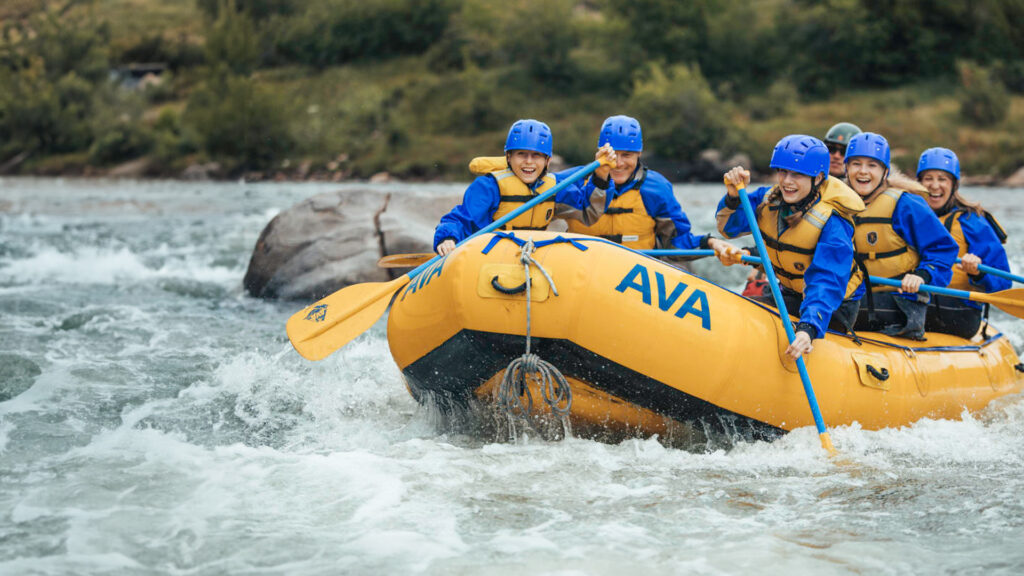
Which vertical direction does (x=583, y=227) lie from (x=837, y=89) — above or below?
below

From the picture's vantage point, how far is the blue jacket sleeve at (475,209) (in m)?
5.27

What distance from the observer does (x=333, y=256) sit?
30.8ft

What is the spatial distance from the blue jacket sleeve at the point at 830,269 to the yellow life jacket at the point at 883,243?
636 mm

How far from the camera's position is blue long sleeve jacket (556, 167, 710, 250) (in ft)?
18.3

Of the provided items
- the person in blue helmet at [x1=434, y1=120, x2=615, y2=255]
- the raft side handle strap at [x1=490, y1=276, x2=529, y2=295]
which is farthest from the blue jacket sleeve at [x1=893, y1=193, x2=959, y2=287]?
the raft side handle strap at [x1=490, y1=276, x2=529, y2=295]

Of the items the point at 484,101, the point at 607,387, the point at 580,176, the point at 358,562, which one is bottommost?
the point at 358,562

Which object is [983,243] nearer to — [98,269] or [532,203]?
[532,203]

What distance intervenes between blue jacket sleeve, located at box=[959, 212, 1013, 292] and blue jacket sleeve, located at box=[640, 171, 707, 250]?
1757mm

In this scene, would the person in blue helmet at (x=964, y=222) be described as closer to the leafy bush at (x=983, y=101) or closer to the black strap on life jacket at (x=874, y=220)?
the black strap on life jacket at (x=874, y=220)

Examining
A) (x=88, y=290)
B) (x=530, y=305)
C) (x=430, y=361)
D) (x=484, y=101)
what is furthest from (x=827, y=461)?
(x=484, y=101)

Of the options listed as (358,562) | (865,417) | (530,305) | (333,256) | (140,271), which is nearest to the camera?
(358,562)

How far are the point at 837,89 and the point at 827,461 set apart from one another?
39252 mm

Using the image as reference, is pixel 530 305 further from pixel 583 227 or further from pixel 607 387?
pixel 583 227

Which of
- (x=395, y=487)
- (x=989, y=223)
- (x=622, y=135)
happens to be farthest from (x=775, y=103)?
(x=395, y=487)
